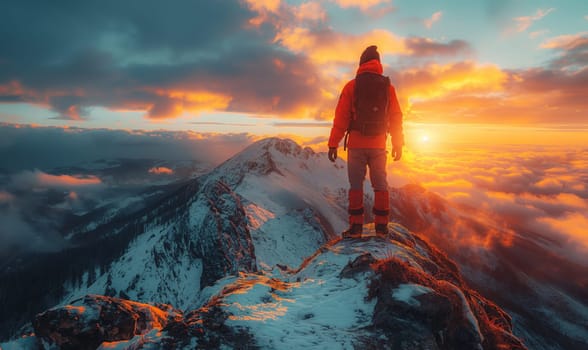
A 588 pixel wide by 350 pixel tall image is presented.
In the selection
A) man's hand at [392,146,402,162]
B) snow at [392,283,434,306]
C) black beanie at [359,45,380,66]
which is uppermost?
black beanie at [359,45,380,66]

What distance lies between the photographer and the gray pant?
1031 centimetres

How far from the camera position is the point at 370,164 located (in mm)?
10422

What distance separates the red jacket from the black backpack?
234mm

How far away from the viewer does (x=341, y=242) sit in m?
11.6

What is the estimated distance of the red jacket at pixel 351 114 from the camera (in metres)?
9.84

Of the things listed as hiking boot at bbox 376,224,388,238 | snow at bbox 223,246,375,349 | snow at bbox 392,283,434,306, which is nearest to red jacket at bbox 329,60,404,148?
hiking boot at bbox 376,224,388,238

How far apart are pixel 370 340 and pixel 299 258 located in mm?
94941

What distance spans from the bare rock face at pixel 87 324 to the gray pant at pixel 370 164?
7977 mm

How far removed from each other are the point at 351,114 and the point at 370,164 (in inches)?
81.6

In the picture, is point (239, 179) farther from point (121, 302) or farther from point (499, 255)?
point (499, 255)

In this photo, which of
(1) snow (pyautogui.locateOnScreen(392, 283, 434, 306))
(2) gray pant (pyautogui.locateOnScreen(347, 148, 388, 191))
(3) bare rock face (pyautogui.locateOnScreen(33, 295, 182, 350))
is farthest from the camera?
(2) gray pant (pyautogui.locateOnScreen(347, 148, 388, 191))

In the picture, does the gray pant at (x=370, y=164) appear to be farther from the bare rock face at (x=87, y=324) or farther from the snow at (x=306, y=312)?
the bare rock face at (x=87, y=324)

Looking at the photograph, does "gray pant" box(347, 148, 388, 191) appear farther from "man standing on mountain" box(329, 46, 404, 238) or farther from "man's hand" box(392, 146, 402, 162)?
"man's hand" box(392, 146, 402, 162)

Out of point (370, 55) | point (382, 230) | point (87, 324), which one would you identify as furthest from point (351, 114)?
point (87, 324)
